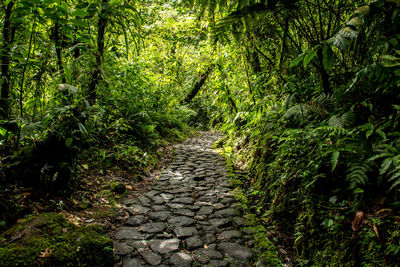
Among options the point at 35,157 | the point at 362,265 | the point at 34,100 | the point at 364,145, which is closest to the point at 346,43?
the point at 364,145

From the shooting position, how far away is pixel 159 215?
11.2 feet

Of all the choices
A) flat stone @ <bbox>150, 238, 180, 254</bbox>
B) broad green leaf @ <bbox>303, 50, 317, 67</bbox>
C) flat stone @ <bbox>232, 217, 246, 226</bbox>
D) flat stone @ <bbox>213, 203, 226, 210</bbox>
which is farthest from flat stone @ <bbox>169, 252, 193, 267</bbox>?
broad green leaf @ <bbox>303, 50, 317, 67</bbox>

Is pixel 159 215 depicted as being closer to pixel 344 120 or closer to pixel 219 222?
pixel 219 222

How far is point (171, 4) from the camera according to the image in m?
10.5

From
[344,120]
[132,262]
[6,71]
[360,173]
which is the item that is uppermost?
[6,71]

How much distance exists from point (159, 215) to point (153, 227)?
337mm

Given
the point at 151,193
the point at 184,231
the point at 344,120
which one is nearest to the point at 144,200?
the point at 151,193

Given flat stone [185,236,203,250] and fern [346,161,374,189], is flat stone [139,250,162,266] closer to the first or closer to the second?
flat stone [185,236,203,250]

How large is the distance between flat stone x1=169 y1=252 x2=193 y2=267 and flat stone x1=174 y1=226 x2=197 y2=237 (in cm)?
39

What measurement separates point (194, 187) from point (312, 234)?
8.24 ft

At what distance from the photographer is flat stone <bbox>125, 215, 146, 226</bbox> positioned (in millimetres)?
3141

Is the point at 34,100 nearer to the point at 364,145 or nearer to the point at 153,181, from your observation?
the point at 153,181

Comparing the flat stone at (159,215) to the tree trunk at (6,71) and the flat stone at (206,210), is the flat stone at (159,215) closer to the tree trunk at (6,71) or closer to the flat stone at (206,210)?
the flat stone at (206,210)

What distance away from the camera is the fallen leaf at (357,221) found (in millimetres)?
2018
